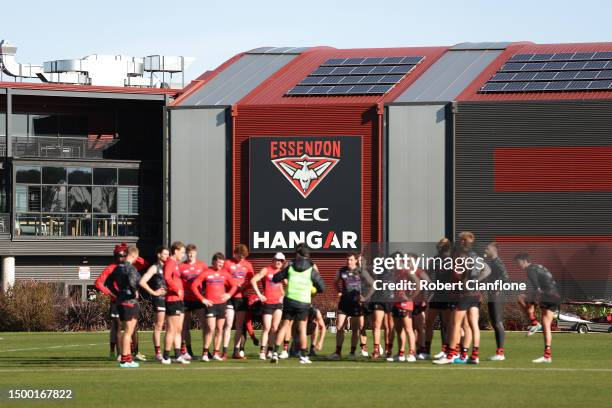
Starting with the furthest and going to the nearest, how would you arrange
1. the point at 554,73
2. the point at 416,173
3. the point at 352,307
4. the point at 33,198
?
the point at 33,198, the point at 554,73, the point at 416,173, the point at 352,307

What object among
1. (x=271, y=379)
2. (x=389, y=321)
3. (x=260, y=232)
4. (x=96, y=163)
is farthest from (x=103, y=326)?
(x=271, y=379)

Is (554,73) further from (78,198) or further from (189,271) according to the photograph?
(189,271)

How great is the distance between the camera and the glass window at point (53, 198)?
57.4 m

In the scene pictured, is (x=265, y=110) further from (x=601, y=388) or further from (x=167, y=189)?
(x=601, y=388)

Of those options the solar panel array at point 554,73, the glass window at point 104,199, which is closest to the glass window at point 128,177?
the glass window at point 104,199

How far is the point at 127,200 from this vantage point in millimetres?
58938

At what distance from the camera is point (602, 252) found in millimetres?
50094

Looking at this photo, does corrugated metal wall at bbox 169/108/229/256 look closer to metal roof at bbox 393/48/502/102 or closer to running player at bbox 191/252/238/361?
metal roof at bbox 393/48/502/102

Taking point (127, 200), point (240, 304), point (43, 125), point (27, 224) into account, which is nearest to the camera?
point (240, 304)

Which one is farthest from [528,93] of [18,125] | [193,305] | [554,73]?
[193,305]

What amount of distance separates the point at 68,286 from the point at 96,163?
5552 millimetres

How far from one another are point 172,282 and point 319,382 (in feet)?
14.3

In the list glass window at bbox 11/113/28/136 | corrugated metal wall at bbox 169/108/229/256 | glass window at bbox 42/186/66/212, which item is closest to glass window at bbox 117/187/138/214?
glass window at bbox 42/186/66/212

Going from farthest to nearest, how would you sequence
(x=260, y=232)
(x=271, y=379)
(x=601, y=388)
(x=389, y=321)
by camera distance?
(x=260, y=232)
(x=389, y=321)
(x=271, y=379)
(x=601, y=388)
